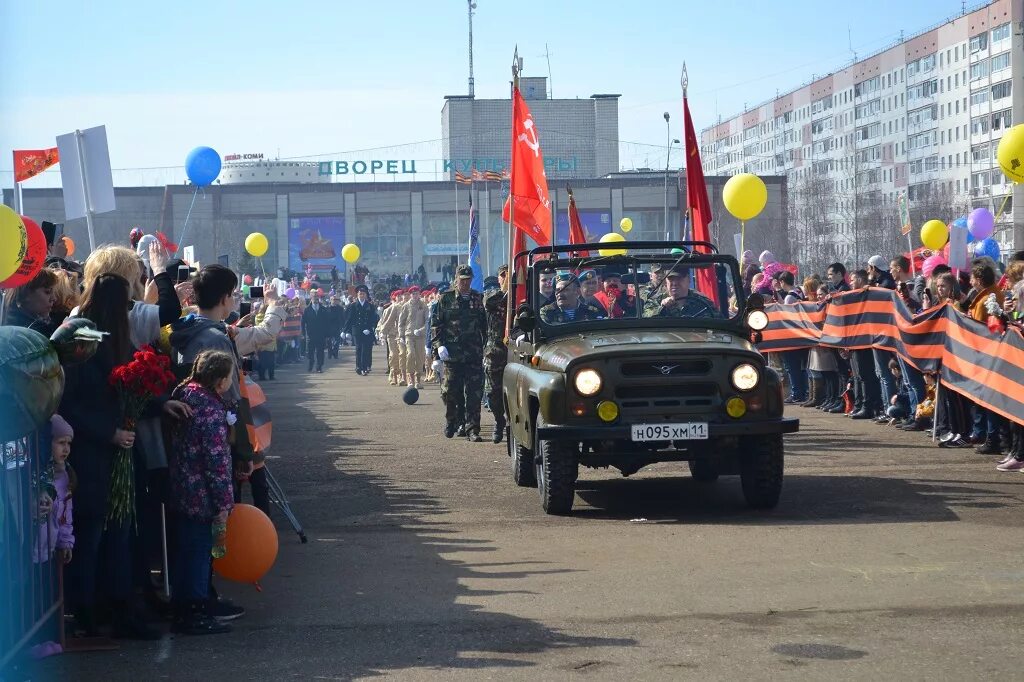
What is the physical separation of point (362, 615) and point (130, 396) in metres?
1.65

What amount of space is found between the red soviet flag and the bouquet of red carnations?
9.47m

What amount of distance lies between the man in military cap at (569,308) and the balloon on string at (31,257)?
12.7 ft

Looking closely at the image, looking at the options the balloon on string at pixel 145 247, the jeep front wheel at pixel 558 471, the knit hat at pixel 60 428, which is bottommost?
the jeep front wheel at pixel 558 471

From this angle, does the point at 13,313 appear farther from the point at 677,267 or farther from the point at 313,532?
the point at 677,267

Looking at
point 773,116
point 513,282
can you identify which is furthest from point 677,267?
point 773,116

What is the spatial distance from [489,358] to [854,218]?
85162 millimetres

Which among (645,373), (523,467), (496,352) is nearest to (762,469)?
(645,373)

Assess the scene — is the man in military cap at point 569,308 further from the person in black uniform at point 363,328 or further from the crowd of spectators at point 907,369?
the person in black uniform at point 363,328

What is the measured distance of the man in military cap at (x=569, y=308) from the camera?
1207 centimetres

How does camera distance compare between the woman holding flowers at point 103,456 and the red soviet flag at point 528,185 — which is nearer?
the woman holding flowers at point 103,456

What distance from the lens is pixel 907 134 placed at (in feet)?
421

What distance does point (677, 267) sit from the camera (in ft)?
39.9

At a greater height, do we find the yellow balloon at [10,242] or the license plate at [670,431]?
the yellow balloon at [10,242]

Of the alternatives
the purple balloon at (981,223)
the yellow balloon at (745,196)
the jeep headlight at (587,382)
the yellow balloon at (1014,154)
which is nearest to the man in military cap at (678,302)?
the jeep headlight at (587,382)
